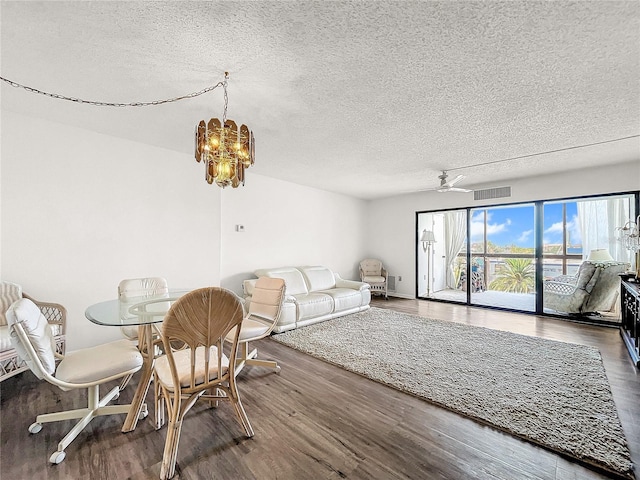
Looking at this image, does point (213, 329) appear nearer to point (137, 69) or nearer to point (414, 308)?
point (137, 69)

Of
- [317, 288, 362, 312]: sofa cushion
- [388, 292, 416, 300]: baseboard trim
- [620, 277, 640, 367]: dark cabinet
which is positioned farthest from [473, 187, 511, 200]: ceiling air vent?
[317, 288, 362, 312]: sofa cushion

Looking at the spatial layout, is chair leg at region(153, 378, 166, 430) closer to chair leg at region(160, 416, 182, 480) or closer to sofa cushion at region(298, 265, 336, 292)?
chair leg at region(160, 416, 182, 480)

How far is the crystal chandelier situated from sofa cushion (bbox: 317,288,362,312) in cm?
311

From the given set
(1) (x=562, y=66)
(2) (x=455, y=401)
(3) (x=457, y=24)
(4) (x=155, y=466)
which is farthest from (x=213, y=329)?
(1) (x=562, y=66)

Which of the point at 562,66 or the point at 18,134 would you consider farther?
the point at 18,134

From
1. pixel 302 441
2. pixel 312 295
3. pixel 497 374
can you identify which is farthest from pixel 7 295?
pixel 497 374

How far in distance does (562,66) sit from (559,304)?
14.7 feet

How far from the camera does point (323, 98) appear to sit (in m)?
2.41

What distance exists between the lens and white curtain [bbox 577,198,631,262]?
503 centimetres

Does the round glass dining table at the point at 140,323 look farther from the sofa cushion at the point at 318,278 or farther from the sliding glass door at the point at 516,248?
the sliding glass door at the point at 516,248

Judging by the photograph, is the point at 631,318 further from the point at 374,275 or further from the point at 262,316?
the point at 262,316

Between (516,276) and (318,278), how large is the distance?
4.77m

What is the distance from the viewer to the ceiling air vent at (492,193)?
5.27 m

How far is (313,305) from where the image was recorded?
442 cm
